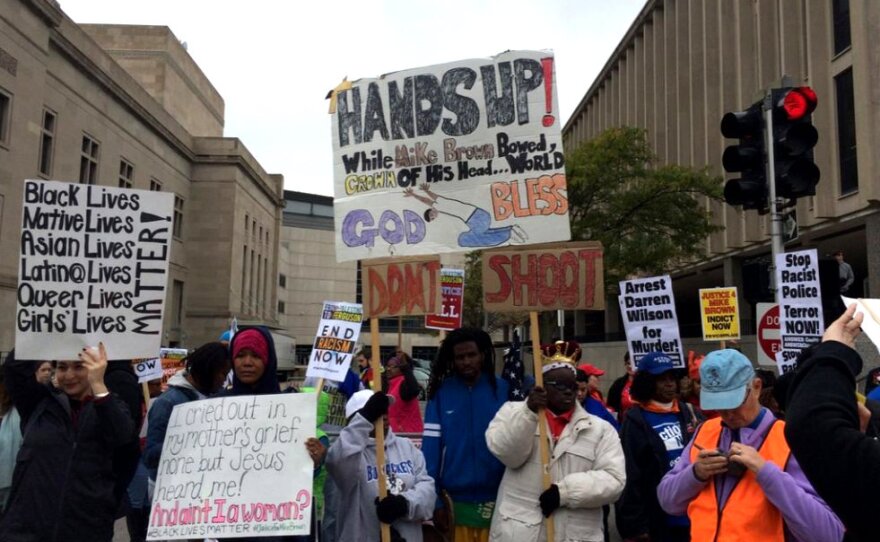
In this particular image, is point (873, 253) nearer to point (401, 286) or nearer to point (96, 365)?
point (401, 286)

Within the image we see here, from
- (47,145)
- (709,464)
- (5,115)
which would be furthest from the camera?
(47,145)

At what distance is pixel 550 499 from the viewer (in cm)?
422

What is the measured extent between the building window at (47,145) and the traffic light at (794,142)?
94.9 ft

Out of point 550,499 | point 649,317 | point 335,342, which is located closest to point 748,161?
point 649,317

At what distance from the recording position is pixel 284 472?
13.7 ft

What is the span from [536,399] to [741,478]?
1306mm

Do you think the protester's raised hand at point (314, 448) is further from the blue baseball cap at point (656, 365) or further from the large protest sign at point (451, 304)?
the large protest sign at point (451, 304)

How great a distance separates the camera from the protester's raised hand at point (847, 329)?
2143 mm

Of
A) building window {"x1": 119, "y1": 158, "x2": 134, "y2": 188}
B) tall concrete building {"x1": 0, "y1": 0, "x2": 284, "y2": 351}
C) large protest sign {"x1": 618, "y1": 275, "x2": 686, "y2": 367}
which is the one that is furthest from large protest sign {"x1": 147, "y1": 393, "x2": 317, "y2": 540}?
building window {"x1": 119, "y1": 158, "x2": 134, "y2": 188}

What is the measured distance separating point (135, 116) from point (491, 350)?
38052mm

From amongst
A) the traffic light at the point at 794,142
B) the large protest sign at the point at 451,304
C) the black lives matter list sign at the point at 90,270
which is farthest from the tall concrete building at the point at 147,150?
the traffic light at the point at 794,142

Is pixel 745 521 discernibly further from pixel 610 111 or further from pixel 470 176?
pixel 610 111

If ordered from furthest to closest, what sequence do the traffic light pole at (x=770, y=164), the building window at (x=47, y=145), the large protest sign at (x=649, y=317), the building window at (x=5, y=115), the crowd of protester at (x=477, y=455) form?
the building window at (x=47, y=145)
the building window at (x=5, y=115)
the large protest sign at (x=649, y=317)
the traffic light pole at (x=770, y=164)
the crowd of protester at (x=477, y=455)

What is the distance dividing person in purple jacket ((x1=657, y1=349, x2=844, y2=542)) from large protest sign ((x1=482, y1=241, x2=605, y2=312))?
1.64m
